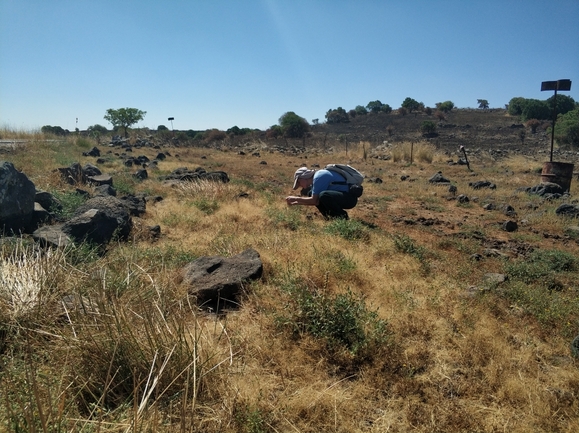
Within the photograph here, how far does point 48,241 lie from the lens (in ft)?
14.5

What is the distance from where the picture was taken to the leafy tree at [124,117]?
44.2 meters

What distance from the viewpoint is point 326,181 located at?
21.3 feet

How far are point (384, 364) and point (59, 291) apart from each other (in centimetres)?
263

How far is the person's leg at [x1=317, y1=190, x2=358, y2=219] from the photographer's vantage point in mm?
6469

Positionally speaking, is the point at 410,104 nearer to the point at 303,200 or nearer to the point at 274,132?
the point at 274,132

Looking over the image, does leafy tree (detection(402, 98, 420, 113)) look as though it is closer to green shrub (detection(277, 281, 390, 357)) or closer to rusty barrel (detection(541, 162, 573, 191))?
rusty barrel (detection(541, 162, 573, 191))

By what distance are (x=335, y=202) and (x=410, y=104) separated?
6154 cm

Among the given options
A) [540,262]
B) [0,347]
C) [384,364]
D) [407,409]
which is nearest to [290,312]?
[384,364]

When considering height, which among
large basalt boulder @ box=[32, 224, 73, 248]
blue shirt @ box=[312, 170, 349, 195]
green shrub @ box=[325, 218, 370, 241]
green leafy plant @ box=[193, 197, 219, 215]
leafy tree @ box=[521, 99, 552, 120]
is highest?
leafy tree @ box=[521, 99, 552, 120]

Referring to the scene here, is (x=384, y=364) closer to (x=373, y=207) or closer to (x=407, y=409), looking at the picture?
(x=407, y=409)

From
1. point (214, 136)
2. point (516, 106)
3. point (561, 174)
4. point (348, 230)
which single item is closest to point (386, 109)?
point (516, 106)

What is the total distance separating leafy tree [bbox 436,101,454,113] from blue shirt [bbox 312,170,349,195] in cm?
6205

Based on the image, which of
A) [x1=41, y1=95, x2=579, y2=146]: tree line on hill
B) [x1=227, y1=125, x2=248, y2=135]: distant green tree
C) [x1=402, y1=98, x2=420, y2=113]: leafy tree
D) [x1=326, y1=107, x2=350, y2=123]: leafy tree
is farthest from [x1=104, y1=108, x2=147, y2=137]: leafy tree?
[x1=402, y1=98, x2=420, y2=113]: leafy tree

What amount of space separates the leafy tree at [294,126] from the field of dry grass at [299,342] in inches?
1630
